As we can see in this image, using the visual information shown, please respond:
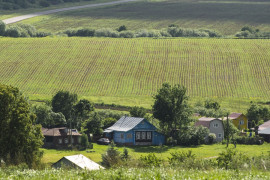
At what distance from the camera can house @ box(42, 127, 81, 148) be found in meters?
70.7

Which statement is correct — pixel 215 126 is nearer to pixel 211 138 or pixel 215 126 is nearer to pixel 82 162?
pixel 211 138

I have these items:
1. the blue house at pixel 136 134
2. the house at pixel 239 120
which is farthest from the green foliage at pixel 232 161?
the house at pixel 239 120

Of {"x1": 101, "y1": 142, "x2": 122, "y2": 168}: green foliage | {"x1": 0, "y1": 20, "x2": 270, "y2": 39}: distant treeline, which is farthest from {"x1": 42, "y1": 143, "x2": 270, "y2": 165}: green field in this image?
{"x1": 0, "y1": 20, "x2": 270, "y2": 39}: distant treeline

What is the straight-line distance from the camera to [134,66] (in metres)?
124

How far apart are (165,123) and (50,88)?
1405 inches

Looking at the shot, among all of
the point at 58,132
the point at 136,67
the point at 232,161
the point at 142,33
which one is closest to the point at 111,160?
the point at 232,161

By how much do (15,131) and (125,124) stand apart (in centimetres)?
3841

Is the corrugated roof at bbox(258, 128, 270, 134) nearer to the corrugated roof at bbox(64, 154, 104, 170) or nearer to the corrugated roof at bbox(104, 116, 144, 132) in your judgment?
the corrugated roof at bbox(104, 116, 144, 132)

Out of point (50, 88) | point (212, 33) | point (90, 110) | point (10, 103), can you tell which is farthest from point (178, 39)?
point (10, 103)

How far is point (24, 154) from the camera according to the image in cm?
4109

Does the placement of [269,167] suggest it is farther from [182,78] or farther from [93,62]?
[93,62]

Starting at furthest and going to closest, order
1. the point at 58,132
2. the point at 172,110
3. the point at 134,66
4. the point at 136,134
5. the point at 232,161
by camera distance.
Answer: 1. the point at 134,66
2. the point at 172,110
3. the point at 136,134
4. the point at 58,132
5. the point at 232,161

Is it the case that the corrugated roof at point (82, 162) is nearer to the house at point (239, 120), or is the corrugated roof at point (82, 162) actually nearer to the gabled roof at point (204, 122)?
the gabled roof at point (204, 122)

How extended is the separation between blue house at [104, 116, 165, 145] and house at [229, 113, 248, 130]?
1712cm
